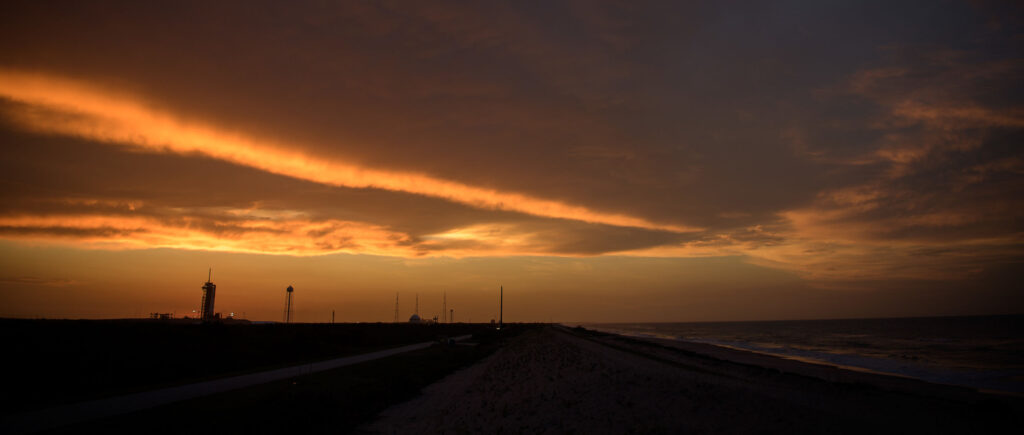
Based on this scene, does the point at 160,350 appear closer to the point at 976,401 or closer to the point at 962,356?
the point at 976,401

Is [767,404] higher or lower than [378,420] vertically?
higher

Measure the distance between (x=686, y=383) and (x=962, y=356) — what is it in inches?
1505

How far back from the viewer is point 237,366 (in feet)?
98.8

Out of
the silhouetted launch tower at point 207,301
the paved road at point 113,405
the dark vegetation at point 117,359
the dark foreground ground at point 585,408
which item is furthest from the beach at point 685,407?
the silhouetted launch tower at point 207,301

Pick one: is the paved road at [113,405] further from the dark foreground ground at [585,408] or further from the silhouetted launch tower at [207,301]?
the silhouetted launch tower at [207,301]

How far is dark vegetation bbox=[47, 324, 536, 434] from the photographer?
44.3 feet

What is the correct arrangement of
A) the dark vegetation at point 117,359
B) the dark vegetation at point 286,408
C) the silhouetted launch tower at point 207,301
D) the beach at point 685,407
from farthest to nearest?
the silhouetted launch tower at point 207,301, the dark vegetation at point 117,359, the dark vegetation at point 286,408, the beach at point 685,407

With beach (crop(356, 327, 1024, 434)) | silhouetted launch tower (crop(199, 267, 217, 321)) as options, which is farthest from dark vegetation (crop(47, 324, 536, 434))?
silhouetted launch tower (crop(199, 267, 217, 321))

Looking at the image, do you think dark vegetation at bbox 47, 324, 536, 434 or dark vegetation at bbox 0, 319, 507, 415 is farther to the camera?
dark vegetation at bbox 0, 319, 507, 415

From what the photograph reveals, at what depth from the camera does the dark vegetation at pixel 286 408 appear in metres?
13.5

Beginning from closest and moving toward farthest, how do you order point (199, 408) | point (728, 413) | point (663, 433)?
point (663, 433) → point (728, 413) → point (199, 408)

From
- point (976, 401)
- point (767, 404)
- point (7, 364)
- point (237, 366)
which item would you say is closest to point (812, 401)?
point (767, 404)

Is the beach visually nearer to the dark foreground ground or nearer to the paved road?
the dark foreground ground

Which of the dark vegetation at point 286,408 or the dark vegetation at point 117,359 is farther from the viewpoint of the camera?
the dark vegetation at point 117,359
